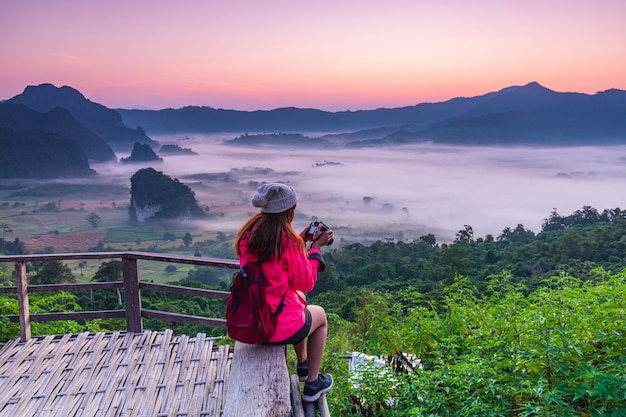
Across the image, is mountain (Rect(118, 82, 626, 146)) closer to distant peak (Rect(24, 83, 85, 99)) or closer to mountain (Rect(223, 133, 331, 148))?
mountain (Rect(223, 133, 331, 148))

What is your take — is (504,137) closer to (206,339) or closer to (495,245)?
(495,245)

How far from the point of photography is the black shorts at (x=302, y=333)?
2387 mm

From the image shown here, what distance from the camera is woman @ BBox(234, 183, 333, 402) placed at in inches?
90.0

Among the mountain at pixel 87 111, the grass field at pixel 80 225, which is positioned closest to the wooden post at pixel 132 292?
the grass field at pixel 80 225

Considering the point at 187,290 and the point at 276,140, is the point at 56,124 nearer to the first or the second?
the point at 276,140

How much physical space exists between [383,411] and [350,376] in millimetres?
370

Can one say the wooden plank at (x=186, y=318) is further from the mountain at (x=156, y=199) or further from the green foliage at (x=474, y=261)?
the mountain at (x=156, y=199)

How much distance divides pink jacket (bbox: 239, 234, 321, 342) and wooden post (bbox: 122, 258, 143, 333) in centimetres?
215

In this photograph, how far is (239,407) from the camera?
1942 mm

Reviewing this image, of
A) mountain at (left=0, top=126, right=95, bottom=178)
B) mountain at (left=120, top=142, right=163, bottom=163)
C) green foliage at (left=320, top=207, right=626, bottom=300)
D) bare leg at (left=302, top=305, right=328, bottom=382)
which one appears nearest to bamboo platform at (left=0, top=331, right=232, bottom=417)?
bare leg at (left=302, top=305, right=328, bottom=382)

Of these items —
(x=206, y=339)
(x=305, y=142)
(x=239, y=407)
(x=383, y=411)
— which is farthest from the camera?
(x=305, y=142)

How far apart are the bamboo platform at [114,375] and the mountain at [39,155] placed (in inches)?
4594

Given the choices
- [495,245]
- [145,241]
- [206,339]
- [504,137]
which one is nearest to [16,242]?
[145,241]

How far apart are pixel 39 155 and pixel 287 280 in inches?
5034
